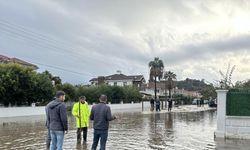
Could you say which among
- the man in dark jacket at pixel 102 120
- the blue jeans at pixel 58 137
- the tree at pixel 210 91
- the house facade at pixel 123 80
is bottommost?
the blue jeans at pixel 58 137

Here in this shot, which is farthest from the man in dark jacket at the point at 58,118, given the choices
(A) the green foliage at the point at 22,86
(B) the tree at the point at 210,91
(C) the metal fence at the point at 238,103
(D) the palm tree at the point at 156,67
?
(D) the palm tree at the point at 156,67

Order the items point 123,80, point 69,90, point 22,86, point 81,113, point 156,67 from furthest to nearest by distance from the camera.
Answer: point 123,80
point 156,67
point 69,90
point 22,86
point 81,113

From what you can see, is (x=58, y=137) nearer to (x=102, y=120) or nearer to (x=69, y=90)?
(x=102, y=120)

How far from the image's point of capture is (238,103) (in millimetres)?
17234

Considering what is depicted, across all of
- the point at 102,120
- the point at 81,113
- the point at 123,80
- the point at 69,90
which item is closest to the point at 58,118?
the point at 102,120

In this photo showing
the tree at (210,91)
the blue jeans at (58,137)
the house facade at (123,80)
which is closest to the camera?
the blue jeans at (58,137)

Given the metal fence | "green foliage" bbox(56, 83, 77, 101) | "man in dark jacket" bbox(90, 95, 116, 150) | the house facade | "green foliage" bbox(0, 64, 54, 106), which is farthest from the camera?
the house facade

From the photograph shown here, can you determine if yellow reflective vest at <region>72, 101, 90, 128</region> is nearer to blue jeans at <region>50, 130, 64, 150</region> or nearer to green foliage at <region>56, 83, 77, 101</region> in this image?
blue jeans at <region>50, 130, 64, 150</region>

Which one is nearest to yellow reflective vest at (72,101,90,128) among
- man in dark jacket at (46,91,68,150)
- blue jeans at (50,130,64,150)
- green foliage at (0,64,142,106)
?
blue jeans at (50,130,64,150)

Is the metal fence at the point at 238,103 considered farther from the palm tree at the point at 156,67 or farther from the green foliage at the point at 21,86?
the palm tree at the point at 156,67

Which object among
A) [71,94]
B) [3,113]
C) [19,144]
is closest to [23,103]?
[3,113]

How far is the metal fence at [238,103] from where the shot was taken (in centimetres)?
1700

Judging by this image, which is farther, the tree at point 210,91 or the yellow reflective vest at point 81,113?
the tree at point 210,91

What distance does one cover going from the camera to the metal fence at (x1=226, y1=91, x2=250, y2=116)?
1700cm
